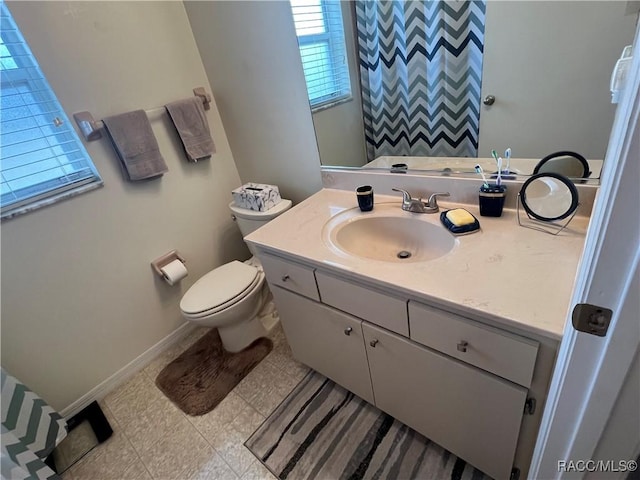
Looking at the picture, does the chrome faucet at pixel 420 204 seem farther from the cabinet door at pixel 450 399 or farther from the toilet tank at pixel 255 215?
the toilet tank at pixel 255 215

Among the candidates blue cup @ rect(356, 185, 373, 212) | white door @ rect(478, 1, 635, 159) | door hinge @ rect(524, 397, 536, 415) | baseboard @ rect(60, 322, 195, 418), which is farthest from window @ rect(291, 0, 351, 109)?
baseboard @ rect(60, 322, 195, 418)

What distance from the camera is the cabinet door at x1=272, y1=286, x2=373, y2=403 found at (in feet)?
3.74

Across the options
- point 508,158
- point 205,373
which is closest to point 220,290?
point 205,373

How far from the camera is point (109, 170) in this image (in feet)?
4.92

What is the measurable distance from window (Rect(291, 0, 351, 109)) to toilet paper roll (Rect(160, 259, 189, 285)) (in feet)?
3.72

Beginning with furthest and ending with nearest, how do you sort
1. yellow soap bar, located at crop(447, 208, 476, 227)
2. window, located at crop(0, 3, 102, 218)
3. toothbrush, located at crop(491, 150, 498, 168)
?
window, located at crop(0, 3, 102, 218) < toothbrush, located at crop(491, 150, 498, 168) < yellow soap bar, located at crop(447, 208, 476, 227)

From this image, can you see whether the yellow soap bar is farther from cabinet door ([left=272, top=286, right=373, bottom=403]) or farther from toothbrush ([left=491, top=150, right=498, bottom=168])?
cabinet door ([left=272, top=286, right=373, bottom=403])

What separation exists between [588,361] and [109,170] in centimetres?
182

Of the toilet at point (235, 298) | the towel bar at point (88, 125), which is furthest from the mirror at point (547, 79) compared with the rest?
the towel bar at point (88, 125)

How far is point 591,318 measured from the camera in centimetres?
48

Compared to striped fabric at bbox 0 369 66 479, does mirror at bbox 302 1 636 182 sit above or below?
above

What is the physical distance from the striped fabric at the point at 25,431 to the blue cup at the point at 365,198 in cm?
148

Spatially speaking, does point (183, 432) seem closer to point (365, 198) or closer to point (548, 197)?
point (365, 198)

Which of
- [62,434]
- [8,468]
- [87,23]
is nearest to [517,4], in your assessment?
[87,23]
